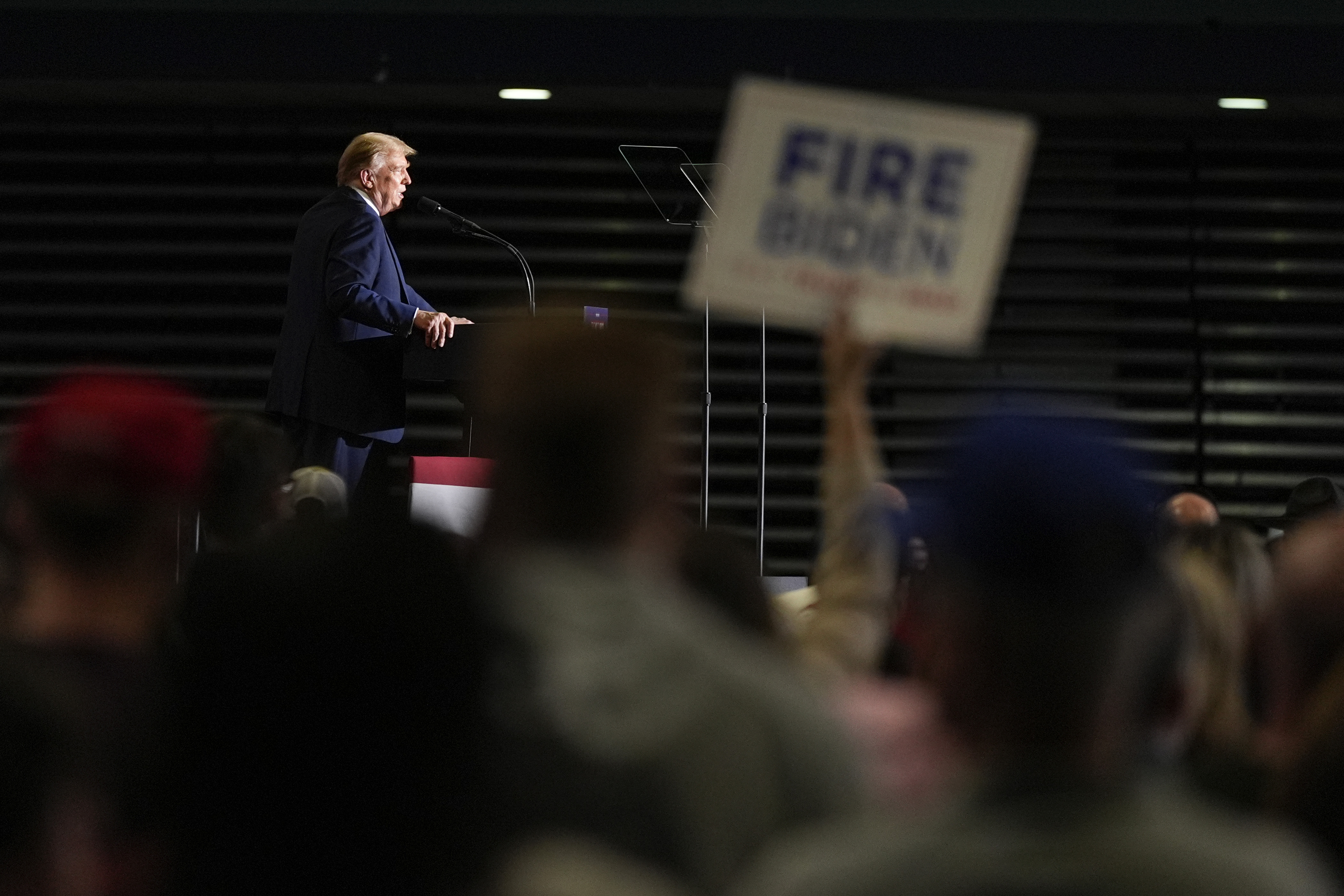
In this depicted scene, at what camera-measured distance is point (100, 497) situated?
142 cm

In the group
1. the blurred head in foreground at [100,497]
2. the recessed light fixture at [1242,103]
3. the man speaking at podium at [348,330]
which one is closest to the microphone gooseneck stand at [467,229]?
the man speaking at podium at [348,330]

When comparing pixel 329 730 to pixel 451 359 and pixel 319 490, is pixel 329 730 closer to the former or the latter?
pixel 319 490

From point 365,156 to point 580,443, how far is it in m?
4.26

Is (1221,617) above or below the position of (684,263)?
below

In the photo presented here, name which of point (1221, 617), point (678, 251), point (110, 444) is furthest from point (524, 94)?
point (110, 444)

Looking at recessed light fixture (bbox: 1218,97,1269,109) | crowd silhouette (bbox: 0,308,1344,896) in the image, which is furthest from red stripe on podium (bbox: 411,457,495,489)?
recessed light fixture (bbox: 1218,97,1269,109)

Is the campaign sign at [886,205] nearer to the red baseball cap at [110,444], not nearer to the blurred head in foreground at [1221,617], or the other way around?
the blurred head in foreground at [1221,617]

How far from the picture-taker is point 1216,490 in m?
8.12

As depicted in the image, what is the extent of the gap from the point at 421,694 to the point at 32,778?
28cm

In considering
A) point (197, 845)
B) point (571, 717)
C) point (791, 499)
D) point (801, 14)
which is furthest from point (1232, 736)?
point (791, 499)

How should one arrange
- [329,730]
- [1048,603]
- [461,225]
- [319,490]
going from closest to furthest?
[1048,603], [329,730], [319,490], [461,225]

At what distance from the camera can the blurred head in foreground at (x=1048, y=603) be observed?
3.26ft

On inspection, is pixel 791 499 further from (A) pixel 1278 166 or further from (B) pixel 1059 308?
(A) pixel 1278 166

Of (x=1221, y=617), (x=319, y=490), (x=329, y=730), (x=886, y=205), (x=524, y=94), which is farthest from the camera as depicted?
(x=524, y=94)
